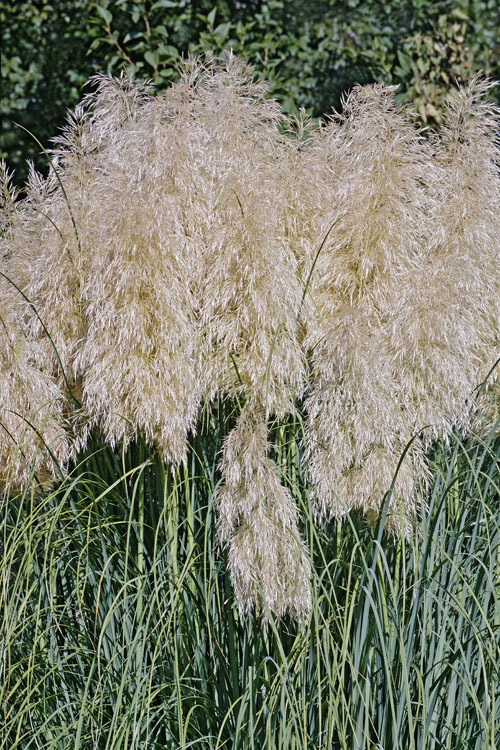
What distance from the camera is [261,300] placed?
2.35m

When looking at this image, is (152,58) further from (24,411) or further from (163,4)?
(24,411)

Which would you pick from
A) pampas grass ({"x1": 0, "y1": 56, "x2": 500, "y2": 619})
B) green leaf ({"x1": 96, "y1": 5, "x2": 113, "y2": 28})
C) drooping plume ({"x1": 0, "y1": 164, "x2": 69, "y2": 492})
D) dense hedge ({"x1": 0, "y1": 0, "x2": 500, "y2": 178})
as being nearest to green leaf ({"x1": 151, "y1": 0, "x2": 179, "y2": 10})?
dense hedge ({"x1": 0, "y1": 0, "x2": 500, "y2": 178})

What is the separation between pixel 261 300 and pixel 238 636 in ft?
3.13

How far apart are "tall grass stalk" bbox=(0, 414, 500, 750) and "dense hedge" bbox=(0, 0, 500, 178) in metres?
3.71

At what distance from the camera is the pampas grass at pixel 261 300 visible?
7.47 ft

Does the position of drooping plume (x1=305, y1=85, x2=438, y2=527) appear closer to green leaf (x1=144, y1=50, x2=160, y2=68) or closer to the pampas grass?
the pampas grass

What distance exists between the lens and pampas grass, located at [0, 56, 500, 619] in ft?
7.47

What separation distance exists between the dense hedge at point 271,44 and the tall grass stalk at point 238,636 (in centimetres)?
371

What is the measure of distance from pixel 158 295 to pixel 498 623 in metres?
1.18

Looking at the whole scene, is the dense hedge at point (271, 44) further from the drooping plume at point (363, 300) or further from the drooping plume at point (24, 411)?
the drooping plume at point (24, 411)

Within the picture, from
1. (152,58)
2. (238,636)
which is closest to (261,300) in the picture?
(238,636)

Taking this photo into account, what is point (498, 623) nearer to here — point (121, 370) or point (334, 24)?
point (121, 370)

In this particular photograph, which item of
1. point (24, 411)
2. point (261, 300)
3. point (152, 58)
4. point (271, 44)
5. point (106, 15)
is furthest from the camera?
point (271, 44)

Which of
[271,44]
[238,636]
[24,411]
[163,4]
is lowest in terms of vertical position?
[238,636]
